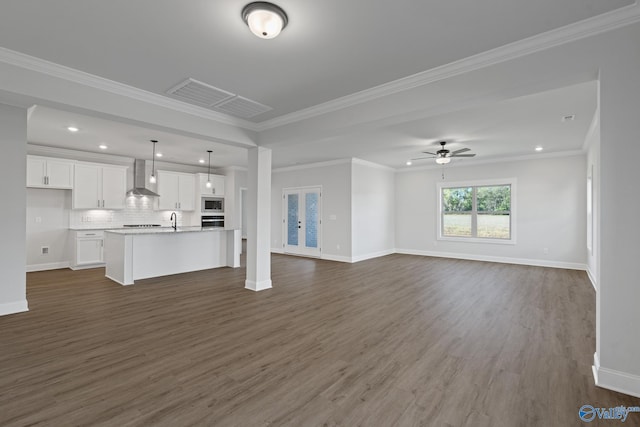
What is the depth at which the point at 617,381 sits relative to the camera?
2.26 metres

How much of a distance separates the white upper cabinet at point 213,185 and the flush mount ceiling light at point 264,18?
24.9ft

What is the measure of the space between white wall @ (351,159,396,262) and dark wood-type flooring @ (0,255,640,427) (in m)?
3.25

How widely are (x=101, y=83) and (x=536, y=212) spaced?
8997mm

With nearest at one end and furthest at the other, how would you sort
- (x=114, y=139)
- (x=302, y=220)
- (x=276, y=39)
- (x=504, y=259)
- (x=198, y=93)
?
(x=276, y=39)
(x=198, y=93)
(x=114, y=139)
(x=504, y=259)
(x=302, y=220)

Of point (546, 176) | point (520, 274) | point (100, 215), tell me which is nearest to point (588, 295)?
point (520, 274)

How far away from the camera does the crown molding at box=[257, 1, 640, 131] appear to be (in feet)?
7.38

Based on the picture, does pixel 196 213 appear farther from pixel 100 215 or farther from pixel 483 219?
pixel 483 219

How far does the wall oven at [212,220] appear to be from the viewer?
9.50 meters

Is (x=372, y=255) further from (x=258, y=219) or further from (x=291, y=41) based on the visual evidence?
(x=291, y=41)

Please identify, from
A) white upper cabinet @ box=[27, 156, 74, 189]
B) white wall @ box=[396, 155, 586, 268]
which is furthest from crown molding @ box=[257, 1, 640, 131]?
white upper cabinet @ box=[27, 156, 74, 189]

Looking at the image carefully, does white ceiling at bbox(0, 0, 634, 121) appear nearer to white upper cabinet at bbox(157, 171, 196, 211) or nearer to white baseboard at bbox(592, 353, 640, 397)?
white baseboard at bbox(592, 353, 640, 397)

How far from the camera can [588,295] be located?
4.91 metres

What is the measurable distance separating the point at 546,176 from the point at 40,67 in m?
9.44

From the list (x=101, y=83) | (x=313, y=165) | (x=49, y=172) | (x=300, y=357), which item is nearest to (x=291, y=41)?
(x=101, y=83)
